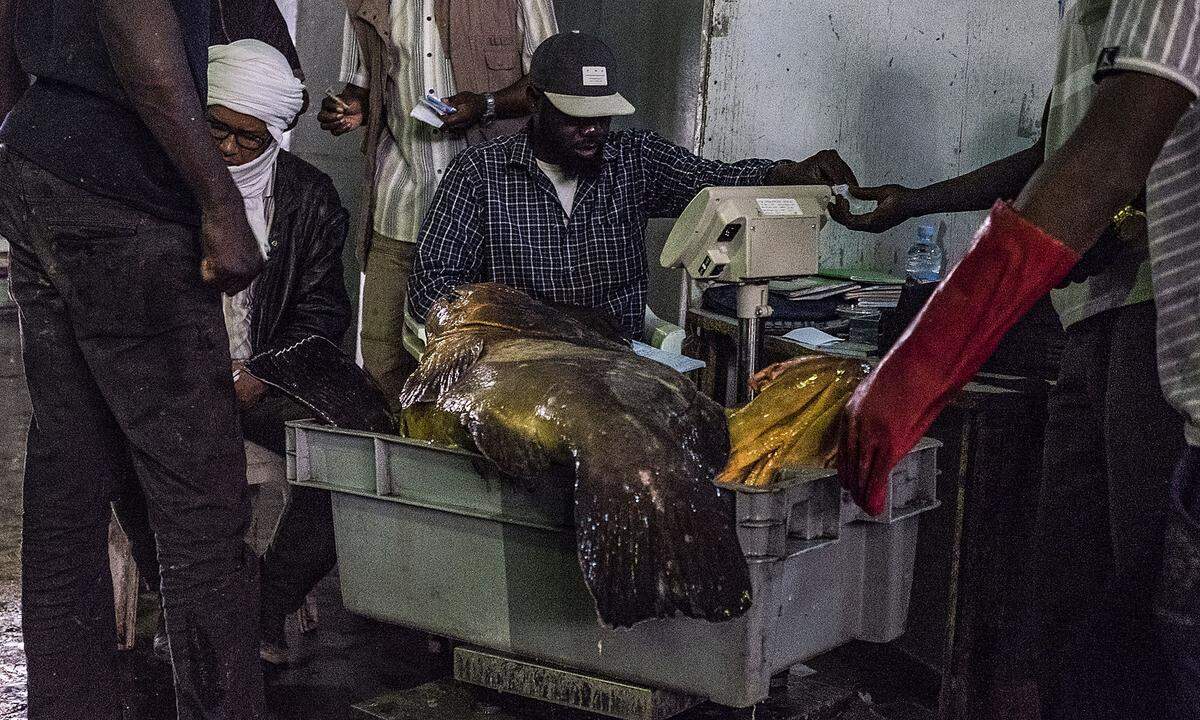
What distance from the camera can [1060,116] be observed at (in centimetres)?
198

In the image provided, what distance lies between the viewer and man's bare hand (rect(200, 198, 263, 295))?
7.53 feet

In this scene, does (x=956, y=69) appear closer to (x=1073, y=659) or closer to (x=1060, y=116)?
(x=1060, y=116)

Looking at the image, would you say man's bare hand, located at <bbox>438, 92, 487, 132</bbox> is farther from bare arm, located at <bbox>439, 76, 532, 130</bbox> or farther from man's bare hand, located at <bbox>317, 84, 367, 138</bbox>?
man's bare hand, located at <bbox>317, 84, 367, 138</bbox>

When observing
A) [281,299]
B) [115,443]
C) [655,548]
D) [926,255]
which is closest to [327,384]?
[115,443]

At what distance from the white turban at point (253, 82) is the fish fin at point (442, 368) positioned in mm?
975

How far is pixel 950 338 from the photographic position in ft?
5.04

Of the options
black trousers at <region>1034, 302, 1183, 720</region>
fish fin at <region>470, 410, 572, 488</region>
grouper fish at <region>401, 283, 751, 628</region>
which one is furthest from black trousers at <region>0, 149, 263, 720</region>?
black trousers at <region>1034, 302, 1183, 720</region>

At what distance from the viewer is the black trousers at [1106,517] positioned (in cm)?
171

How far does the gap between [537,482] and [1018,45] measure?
324 centimetres

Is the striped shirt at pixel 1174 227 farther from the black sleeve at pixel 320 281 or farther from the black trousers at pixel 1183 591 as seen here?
the black sleeve at pixel 320 281

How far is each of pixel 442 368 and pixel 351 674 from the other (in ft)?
4.24

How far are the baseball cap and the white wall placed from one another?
2.73 feet

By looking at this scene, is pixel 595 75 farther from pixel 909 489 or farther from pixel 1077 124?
pixel 1077 124

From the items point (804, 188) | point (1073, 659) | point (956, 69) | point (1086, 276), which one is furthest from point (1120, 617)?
point (956, 69)
